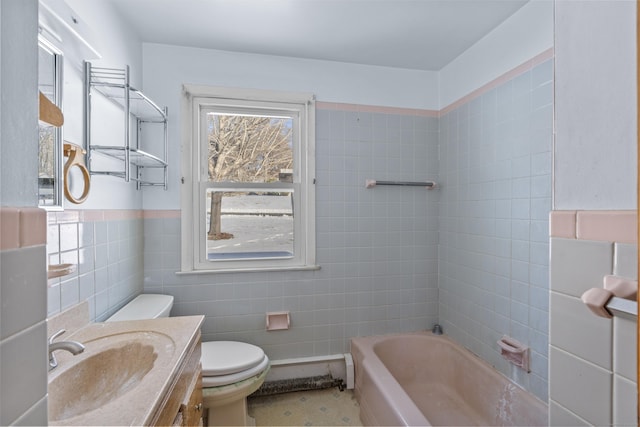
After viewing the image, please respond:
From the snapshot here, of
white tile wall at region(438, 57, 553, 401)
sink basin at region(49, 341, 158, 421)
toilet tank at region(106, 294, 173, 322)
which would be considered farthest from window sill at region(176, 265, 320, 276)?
white tile wall at region(438, 57, 553, 401)

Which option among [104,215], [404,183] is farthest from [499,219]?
[104,215]

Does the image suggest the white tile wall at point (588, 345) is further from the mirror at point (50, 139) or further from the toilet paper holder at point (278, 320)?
the toilet paper holder at point (278, 320)

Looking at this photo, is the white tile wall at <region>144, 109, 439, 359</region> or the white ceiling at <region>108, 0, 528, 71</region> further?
the white tile wall at <region>144, 109, 439, 359</region>

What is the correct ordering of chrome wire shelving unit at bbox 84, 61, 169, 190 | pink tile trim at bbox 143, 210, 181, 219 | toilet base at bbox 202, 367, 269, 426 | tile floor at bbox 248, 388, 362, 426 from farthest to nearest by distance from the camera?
pink tile trim at bbox 143, 210, 181, 219 → tile floor at bbox 248, 388, 362, 426 → toilet base at bbox 202, 367, 269, 426 → chrome wire shelving unit at bbox 84, 61, 169, 190

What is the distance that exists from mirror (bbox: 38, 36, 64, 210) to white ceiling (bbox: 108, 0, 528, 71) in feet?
2.74

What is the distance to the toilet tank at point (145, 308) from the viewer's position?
148 cm

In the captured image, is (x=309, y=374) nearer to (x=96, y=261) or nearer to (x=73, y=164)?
(x=96, y=261)

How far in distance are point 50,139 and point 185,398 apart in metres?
1.02

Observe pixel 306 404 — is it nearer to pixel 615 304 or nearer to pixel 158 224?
pixel 158 224

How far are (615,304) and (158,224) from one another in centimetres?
216

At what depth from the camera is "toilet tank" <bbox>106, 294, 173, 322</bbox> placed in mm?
1482

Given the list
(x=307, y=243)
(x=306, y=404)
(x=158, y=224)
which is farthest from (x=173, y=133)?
(x=306, y=404)

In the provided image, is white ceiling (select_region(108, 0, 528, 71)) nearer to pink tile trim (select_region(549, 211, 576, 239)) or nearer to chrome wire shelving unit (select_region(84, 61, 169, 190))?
chrome wire shelving unit (select_region(84, 61, 169, 190))

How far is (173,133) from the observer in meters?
1.97
